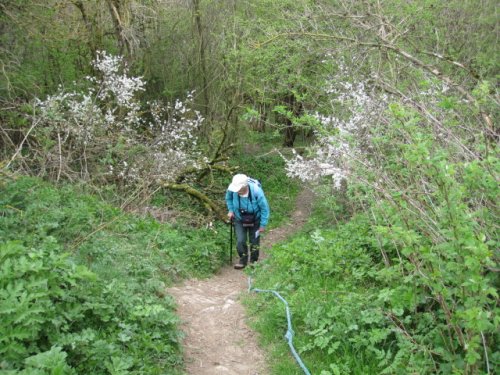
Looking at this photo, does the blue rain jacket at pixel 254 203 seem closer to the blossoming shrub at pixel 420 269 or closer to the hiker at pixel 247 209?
the hiker at pixel 247 209

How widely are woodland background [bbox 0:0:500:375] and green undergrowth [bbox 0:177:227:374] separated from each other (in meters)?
0.02

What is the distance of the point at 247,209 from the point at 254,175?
903 cm

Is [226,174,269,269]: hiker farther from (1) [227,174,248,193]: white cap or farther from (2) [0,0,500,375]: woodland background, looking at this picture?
(2) [0,0,500,375]: woodland background

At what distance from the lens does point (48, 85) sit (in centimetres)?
1207

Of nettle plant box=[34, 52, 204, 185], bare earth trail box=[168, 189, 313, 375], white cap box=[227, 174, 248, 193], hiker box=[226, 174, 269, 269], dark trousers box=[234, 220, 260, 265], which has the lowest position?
bare earth trail box=[168, 189, 313, 375]

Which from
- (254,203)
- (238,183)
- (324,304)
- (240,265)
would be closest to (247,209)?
(254,203)

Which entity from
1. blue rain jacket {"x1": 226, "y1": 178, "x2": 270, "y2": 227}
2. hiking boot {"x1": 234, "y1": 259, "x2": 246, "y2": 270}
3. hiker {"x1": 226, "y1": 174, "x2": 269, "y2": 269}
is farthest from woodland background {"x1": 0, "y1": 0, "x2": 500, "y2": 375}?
blue rain jacket {"x1": 226, "y1": 178, "x2": 270, "y2": 227}

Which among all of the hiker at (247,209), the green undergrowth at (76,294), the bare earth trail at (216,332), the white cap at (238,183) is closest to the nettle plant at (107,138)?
the green undergrowth at (76,294)

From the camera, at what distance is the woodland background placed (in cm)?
340

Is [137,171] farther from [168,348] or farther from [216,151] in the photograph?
[168,348]

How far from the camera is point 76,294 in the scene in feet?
13.6

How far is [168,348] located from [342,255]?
2.71 meters

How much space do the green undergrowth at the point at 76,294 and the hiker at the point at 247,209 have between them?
4.88 ft

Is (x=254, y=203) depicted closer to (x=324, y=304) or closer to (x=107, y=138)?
(x=324, y=304)
